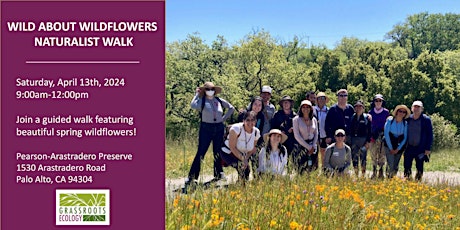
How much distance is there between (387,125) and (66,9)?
274 inches

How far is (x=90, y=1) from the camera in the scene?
7.25 feet

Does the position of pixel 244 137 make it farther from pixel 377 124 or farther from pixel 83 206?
pixel 83 206

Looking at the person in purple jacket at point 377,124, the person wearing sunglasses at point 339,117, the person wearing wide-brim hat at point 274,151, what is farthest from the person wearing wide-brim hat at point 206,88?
the person in purple jacket at point 377,124

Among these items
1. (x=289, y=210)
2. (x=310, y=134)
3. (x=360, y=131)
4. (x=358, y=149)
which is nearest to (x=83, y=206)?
(x=289, y=210)

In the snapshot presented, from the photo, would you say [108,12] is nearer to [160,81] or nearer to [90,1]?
[90,1]

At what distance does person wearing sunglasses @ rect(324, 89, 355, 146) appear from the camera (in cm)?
800

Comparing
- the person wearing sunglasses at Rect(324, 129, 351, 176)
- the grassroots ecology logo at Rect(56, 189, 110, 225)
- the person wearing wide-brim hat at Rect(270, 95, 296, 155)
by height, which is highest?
the person wearing wide-brim hat at Rect(270, 95, 296, 155)

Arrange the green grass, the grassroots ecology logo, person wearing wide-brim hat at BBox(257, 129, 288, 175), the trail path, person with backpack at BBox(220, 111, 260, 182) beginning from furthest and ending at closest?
person with backpack at BBox(220, 111, 260, 182)
person wearing wide-brim hat at BBox(257, 129, 288, 175)
the trail path
the green grass
the grassroots ecology logo

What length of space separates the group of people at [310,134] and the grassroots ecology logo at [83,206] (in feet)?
14.3

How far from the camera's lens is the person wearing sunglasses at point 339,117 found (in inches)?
315

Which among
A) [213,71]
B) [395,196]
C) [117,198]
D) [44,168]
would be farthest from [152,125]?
[213,71]

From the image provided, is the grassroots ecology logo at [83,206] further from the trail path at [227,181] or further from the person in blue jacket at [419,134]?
the person in blue jacket at [419,134]

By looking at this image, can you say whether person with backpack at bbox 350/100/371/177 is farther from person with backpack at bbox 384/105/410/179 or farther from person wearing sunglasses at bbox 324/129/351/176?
person wearing sunglasses at bbox 324/129/351/176

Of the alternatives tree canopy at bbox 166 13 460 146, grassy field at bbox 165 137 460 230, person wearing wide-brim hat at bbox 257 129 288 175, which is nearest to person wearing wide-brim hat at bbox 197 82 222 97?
person wearing wide-brim hat at bbox 257 129 288 175
